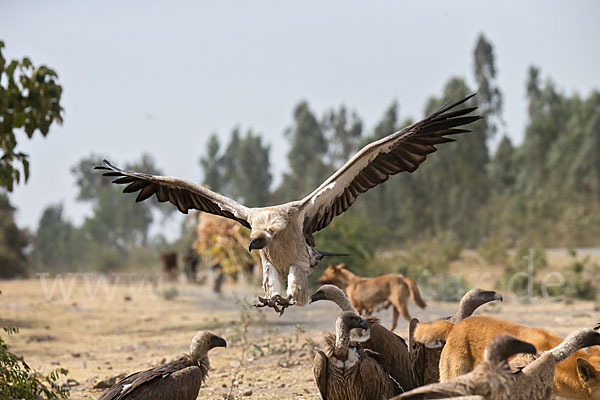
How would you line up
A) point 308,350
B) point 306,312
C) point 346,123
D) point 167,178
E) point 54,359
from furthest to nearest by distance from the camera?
point 346,123 → point 306,312 → point 54,359 → point 308,350 → point 167,178

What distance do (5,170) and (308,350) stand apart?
437cm

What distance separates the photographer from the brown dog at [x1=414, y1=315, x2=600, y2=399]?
14.6 feet

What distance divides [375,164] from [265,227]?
1.30m

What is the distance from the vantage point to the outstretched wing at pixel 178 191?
6.09 meters

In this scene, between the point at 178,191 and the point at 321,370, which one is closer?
the point at 321,370

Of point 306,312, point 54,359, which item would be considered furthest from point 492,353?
point 306,312

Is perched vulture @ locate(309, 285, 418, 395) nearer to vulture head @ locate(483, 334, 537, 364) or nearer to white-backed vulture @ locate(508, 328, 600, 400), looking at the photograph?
white-backed vulture @ locate(508, 328, 600, 400)

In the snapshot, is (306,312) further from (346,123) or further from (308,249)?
(346,123)

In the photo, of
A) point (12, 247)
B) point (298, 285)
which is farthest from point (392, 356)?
point (12, 247)

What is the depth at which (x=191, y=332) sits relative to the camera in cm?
1166

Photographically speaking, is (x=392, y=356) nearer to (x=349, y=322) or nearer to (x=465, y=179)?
(x=349, y=322)

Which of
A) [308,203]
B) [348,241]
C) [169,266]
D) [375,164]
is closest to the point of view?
[308,203]

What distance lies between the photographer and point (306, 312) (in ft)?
44.1

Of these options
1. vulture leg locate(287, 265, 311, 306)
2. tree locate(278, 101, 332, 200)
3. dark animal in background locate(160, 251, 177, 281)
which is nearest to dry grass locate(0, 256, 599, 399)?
vulture leg locate(287, 265, 311, 306)
